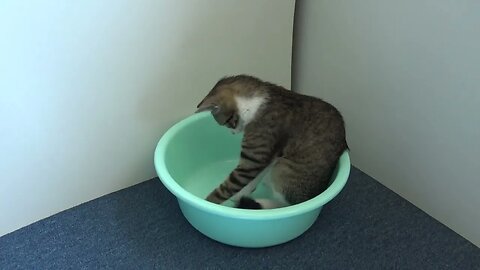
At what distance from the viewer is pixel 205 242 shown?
4.46 feet

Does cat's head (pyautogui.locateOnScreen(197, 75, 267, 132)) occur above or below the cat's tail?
above

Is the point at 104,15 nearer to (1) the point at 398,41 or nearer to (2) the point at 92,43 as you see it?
(2) the point at 92,43

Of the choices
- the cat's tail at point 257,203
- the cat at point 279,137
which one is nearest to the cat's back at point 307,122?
the cat at point 279,137

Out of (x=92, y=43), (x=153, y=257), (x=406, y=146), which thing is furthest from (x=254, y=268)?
(x=92, y=43)

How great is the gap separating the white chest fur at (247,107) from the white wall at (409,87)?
1.13 ft

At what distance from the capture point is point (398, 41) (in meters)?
1.34

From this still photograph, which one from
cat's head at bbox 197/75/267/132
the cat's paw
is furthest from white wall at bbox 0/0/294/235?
the cat's paw

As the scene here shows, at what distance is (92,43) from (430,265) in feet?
3.19

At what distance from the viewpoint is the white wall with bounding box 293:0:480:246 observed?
124 cm

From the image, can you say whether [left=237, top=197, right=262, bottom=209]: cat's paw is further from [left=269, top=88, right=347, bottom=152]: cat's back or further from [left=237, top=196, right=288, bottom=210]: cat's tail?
[left=269, top=88, right=347, bottom=152]: cat's back

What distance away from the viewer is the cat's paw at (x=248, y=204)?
1.31 meters

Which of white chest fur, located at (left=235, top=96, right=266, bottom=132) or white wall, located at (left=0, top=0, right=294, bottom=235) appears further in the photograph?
white chest fur, located at (left=235, top=96, right=266, bottom=132)

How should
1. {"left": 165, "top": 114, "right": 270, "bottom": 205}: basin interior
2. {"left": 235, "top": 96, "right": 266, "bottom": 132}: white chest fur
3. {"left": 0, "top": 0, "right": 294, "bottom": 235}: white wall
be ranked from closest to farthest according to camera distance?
{"left": 0, "top": 0, "right": 294, "bottom": 235}: white wall, {"left": 235, "top": 96, "right": 266, "bottom": 132}: white chest fur, {"left": 165, "top": 114, "right": 270, "bottom": 205}: basin interior

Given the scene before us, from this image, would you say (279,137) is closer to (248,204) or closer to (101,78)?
(248,204)
